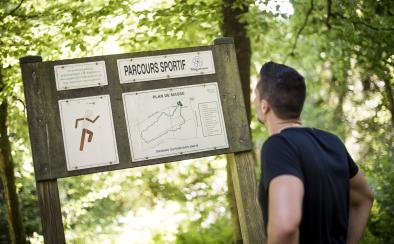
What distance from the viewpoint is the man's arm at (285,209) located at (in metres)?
2.25

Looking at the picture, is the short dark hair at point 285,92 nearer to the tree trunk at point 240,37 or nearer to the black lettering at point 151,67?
the black lettering at point 151,67

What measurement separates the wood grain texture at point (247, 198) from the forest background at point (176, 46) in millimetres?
2160

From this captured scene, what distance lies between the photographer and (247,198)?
425cm

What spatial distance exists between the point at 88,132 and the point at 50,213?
64 cm

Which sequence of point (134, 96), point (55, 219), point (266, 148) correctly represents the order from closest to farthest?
point (266, 148) → point (55, 219) → point (134, 96)

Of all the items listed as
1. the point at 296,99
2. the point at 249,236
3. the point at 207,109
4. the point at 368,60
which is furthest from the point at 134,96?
the point at 368,60

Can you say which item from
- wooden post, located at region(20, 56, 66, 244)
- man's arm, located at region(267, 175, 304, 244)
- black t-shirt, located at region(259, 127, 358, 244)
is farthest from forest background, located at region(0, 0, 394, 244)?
man's arm, located at region(267, 175, 304, 244)

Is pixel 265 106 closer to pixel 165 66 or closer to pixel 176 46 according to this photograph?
pixel 165 66

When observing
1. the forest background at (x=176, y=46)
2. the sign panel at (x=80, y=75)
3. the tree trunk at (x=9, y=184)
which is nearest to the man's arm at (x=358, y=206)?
the sign panel at (x=80, y=75)

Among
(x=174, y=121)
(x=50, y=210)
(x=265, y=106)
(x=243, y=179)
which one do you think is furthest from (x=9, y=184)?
(x=265, y=106)

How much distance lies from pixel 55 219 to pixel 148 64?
1362 millimetres

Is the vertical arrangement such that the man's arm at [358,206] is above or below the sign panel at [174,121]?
below

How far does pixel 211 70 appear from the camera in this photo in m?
4.38

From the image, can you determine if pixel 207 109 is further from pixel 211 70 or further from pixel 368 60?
pixel 368 60
